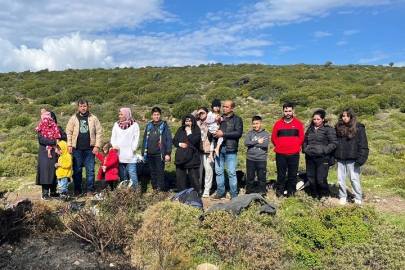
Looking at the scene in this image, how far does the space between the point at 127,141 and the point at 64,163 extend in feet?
3.96

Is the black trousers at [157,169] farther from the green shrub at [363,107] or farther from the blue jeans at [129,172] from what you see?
the green shrub at [363,107]

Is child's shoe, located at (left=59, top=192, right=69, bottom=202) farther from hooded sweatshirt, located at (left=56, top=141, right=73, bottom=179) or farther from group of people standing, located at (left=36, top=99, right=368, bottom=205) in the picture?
hooded sweatshirt, located at (left=56, top=141, right=73, bottom=179)

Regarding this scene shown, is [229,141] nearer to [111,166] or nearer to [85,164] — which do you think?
[111,166]

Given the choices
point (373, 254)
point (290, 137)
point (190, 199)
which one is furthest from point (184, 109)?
point (373, 254)

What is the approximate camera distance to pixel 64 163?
5.88m

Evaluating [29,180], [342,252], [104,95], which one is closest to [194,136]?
[342,252]

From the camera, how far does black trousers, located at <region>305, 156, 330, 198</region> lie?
548 cm

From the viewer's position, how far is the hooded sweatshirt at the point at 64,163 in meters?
5.84

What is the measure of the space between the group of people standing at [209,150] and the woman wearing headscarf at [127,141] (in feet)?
0.06

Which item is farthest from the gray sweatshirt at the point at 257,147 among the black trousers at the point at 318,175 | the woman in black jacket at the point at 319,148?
the black trousers at the point at 318,175

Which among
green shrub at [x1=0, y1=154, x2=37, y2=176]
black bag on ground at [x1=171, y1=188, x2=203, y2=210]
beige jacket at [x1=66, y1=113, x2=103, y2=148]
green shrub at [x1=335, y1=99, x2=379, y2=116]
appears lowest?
black bag on ground at [x1=171, y1=188, x2=203, y2=210]

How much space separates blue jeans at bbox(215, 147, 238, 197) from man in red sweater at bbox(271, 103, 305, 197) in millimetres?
817

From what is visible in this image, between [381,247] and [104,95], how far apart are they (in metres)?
23.8

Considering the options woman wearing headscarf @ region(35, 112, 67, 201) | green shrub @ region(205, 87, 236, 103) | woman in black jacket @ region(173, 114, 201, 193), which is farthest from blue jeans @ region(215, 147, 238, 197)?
green shrub @ region(205, 87, 236, 103)
